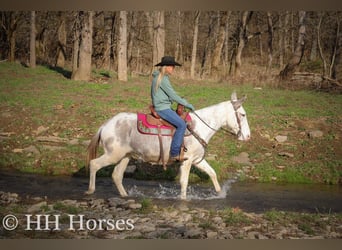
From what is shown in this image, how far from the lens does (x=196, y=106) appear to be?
8.34 metres

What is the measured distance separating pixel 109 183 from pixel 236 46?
10.3 feet

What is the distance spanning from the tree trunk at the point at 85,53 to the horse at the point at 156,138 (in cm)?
229

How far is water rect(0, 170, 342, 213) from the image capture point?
625 cm

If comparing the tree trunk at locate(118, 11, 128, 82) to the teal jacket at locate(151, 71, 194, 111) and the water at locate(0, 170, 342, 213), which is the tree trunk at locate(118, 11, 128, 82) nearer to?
the water at locate(0, 170, 342, 213)

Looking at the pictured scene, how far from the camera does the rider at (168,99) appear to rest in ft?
19.6

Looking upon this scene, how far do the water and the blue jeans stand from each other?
2.32ft

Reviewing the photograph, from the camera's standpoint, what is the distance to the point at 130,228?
19.0 feet

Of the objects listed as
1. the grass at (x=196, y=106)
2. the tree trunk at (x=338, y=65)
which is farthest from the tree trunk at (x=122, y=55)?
the tree trunk at (x=338, y=65)

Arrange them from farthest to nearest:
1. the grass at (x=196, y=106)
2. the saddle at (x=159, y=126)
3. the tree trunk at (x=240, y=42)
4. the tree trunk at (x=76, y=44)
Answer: the tree trunk at (x=76, y=44), the tree trunk at (x=240, y=42), the grass at (x=196, y=106), the saddle at (x=159, y=126)

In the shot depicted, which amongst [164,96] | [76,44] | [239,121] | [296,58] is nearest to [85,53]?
[76,44]

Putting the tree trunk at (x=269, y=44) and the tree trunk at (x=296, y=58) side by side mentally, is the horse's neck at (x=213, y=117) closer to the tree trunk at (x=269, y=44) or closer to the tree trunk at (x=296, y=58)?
the tree trunk at (x=269, y=44)
